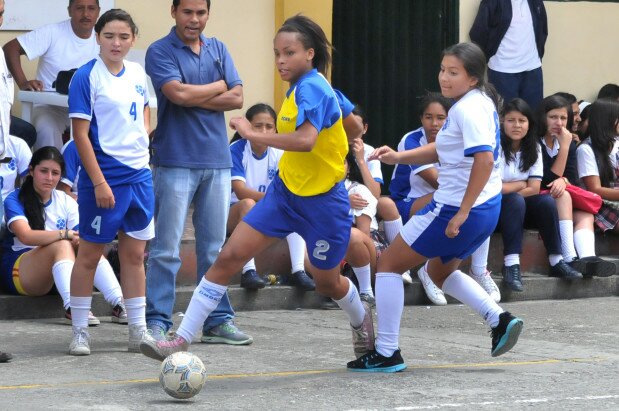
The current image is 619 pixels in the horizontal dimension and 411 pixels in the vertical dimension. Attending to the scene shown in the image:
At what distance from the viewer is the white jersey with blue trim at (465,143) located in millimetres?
7070

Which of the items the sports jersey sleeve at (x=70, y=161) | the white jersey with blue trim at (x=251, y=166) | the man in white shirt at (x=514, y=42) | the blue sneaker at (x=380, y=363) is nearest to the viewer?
the blue sneaker at (x=380, y=363)

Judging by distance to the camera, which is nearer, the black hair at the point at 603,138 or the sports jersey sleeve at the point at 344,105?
the sports jersey sleeve at the point at 344,105

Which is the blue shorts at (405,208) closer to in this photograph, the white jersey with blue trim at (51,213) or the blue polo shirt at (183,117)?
the white jersey with blue trim at (51,213)

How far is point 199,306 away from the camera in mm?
7023

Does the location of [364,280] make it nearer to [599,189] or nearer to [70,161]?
[70,161]

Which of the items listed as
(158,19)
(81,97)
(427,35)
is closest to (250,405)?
(81,97)

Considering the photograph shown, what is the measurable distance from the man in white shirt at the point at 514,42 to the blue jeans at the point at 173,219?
5.14m

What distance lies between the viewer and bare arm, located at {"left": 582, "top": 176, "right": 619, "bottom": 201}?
11.4 meters

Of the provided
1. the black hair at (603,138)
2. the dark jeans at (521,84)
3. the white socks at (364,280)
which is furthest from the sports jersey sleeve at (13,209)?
the dark jeans at (521,84)

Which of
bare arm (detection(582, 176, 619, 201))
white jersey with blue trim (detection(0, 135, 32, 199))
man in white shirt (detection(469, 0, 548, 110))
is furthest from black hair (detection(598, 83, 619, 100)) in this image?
white jersey with blue trim (detection(0, 135, 32, 199))

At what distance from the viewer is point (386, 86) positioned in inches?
489

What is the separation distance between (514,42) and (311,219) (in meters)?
6.12

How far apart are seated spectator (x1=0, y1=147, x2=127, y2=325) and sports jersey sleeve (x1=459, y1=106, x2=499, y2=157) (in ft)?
9.52

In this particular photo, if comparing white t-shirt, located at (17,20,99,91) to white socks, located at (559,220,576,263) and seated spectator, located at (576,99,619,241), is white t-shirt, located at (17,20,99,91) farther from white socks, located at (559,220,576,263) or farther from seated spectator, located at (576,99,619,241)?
seated spectator, located at (576,99,619,241)
